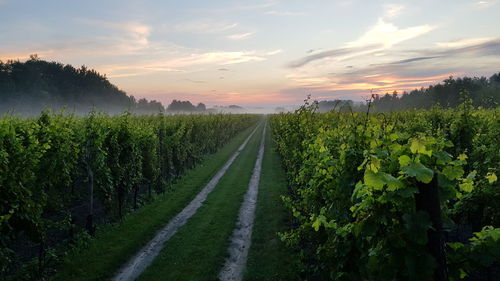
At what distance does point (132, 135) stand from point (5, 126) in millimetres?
5462

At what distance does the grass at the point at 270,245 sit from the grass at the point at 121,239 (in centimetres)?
341

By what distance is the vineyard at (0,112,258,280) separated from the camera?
7.30 m

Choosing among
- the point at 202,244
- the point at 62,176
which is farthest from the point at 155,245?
the point at 62,176

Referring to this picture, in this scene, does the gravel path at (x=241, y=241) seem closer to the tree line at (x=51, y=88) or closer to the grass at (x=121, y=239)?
the grass at (x=121, y=239)

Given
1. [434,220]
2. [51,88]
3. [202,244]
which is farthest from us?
[51,88]

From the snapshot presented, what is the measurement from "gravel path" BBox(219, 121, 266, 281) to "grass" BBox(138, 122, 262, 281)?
18cm

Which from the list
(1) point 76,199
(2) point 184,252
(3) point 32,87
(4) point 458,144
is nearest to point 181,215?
(2) point 184,252

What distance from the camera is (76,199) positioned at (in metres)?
13.5

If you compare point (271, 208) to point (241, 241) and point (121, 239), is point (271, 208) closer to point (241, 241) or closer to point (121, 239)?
point (241, 241)

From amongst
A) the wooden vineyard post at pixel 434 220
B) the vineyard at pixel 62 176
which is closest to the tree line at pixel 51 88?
the vineyard at pixel 62 176

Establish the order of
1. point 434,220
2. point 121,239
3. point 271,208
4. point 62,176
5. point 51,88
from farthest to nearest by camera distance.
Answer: point 51,88 → point 271,208 → point 121,239 → point 62,176 → point 434,220

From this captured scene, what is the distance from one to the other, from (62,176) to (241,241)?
18.5 feet

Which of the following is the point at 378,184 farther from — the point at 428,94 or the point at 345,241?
the point at 428,94

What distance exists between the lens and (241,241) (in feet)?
32.0
